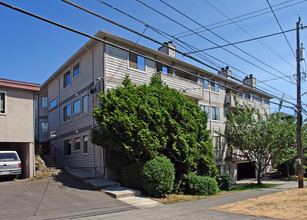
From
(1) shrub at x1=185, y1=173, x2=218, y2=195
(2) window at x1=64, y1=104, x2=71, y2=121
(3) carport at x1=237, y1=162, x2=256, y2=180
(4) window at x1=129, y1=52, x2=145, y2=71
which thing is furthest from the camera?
(3) carport at x1=237, y1=162, x2=256, y2=180

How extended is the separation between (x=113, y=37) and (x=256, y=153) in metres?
16.5

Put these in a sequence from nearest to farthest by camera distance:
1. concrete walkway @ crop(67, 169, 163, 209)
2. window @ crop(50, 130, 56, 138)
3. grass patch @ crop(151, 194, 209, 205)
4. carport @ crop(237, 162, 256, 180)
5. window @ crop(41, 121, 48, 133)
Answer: concrete walkway @ crop(67, 169, 163, 209), grass patch @ crop(151, 194, 209, 205), window @ crop(50, 130, 56, 138), window @ crop(41, 121, 48, 133), carport @ crop(237, 162, 256, 180)

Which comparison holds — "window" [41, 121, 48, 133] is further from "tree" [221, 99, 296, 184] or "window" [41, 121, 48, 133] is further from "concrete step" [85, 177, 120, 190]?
"tree" [221, 99, 296, 184]

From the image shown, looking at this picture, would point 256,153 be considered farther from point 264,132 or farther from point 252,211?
point 252,211

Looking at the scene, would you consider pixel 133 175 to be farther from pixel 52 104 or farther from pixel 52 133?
pixel 52 104

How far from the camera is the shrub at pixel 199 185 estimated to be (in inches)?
604

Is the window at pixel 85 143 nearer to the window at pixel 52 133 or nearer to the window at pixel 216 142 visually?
the window at pixel 52 133

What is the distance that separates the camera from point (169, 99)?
15562 mm

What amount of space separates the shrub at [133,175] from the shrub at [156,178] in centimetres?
44

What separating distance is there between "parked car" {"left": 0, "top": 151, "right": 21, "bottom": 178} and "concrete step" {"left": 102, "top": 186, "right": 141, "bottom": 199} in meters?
4.79

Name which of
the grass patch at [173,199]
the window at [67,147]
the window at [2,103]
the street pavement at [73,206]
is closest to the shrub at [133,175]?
the grass patch at [173,199]

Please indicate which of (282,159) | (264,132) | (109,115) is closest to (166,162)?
(109,115)

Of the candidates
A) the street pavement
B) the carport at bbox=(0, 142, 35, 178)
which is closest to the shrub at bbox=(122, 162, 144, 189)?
the street pavement

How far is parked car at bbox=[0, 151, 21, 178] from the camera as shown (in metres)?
14.0
